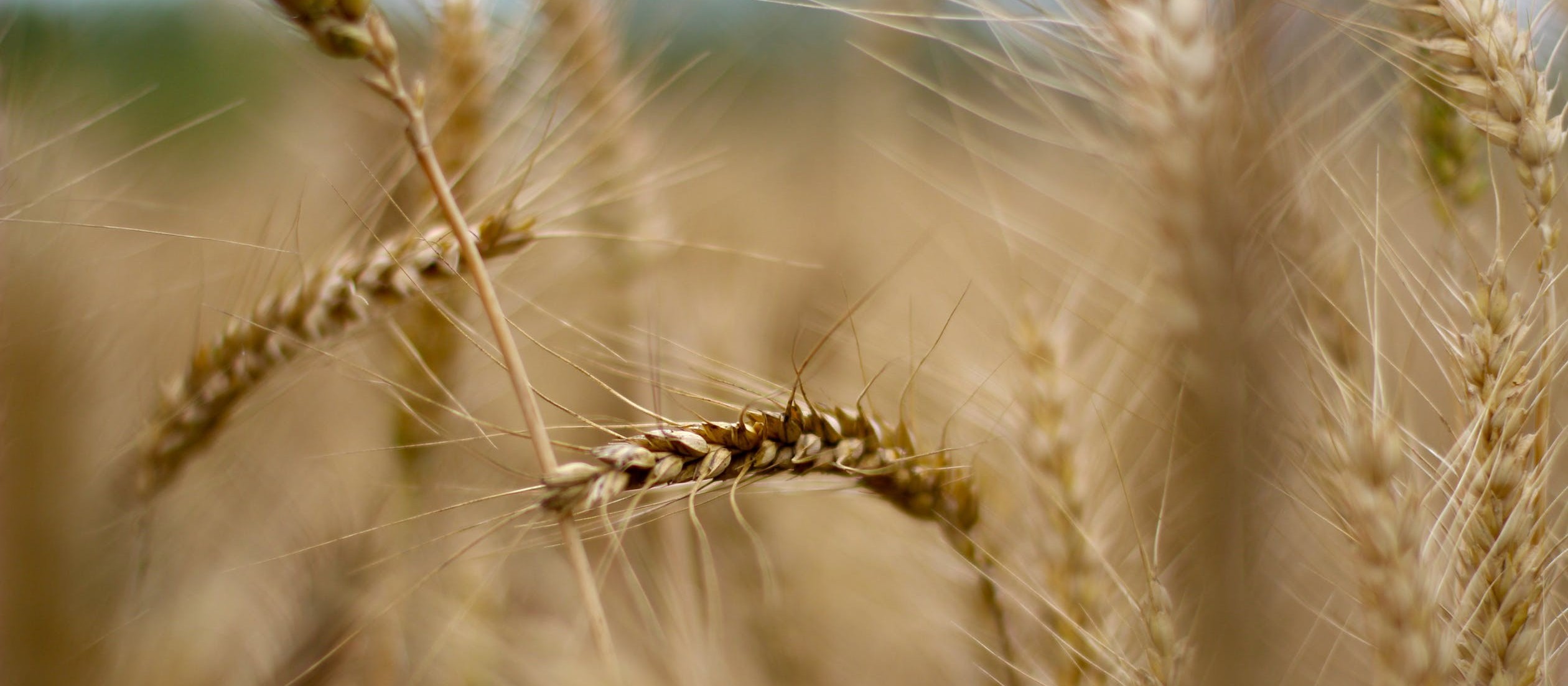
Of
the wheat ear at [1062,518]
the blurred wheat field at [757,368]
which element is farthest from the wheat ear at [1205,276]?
the wheat ear at [1062,518]

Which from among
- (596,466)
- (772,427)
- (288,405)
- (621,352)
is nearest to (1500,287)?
(772,427)

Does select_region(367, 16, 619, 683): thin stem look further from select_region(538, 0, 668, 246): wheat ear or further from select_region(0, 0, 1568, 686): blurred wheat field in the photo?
select_region(538, 0, 668, 246): wheat ear

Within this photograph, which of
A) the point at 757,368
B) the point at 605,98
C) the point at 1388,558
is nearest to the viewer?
the point at 1388,558

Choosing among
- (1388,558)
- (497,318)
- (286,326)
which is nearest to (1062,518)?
(1388,558)

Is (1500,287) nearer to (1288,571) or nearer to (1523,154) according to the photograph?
(1523,154)

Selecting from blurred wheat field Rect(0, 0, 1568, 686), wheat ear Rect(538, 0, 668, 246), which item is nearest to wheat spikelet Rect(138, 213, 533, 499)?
blurred wheat field Rect(0, 0, 1568, 686)

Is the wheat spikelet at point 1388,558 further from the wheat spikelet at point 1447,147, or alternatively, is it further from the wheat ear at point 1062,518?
the wheat spikelet at point 1447,147

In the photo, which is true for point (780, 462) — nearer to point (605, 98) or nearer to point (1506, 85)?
point (1506, 85)
